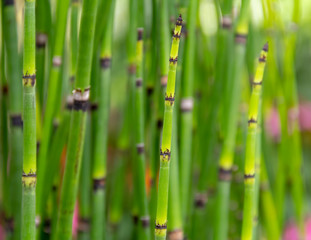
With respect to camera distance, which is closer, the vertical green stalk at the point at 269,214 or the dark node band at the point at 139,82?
the dark node band at the point at 139,82

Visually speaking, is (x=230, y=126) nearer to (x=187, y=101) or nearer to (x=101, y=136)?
(x=187, y=101)

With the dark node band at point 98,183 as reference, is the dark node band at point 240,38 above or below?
above

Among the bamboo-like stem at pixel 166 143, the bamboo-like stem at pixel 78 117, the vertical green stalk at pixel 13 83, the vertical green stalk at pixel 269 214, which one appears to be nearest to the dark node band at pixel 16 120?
the vertical green stalk at pixel 13 83

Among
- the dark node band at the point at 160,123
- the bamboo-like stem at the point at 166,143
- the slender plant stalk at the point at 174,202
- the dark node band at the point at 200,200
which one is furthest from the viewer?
the dark node band at the point at 200,200

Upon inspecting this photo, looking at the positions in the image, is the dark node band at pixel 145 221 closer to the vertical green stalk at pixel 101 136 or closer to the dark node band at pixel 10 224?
the vertical green stalk at pixel 101 136

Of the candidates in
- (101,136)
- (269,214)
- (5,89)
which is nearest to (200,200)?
(269,214)

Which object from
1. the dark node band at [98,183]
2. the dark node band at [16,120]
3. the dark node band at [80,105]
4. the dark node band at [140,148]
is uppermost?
the dark node band at [80,105]

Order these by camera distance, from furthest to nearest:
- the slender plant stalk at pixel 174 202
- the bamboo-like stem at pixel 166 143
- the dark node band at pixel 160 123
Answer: the dark node band at pixel 160 123 < the slender plant stalk at pixel 174 202 < the bamboo-like stem at pixel 166 143

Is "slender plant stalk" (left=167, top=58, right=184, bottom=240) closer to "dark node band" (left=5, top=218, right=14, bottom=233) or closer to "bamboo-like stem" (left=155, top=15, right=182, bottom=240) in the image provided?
"bamboo-like stem" (left=155, top=15, right=182, bottom=240)
